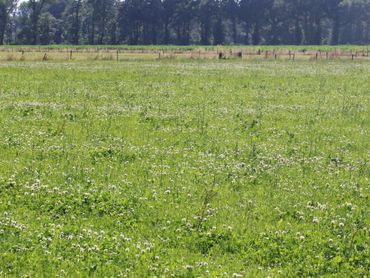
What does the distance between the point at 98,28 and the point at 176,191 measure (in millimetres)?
168188

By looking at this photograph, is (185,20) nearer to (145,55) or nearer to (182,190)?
(145,55)

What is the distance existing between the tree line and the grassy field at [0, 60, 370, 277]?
146 metres

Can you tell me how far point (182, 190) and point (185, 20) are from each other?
164361mm

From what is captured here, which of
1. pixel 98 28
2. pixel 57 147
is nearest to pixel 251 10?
pixel 98 28

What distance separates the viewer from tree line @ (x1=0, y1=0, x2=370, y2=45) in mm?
165875

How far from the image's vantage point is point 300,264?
8.73 m

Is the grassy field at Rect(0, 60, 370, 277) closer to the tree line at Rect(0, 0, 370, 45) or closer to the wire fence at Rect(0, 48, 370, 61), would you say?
the wire fence at Rect(0, 48, 370, 61)

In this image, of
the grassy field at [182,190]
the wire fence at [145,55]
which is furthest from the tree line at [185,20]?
the grassy field at [182,190]

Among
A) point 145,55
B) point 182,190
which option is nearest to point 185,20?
point 145,55

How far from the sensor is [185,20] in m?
172

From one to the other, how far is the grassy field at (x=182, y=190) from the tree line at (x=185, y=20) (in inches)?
5757

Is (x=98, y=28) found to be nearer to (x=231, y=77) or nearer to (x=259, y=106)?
(x=231, y=77)

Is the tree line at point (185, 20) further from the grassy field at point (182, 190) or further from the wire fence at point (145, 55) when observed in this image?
the grassy field at point (182, 190)

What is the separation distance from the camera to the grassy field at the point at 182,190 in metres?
8.84
